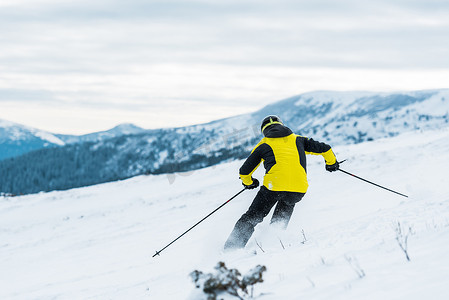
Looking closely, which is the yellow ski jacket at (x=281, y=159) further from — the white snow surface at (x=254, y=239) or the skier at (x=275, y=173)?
the white snow surface at (x=254, y=239)

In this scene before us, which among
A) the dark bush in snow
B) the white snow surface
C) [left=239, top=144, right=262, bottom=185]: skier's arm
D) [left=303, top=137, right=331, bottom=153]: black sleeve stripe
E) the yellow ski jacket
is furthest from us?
[left=303, top=137, right=331, bottom=153]: black sleeve stripe

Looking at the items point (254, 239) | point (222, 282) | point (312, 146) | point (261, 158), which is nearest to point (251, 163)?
point (261, 158)

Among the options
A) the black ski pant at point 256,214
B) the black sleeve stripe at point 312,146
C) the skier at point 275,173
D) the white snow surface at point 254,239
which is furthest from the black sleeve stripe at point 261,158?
the white snow surface at point 254,239

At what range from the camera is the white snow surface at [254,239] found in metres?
3.09

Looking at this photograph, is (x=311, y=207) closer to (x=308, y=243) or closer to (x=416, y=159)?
(x=308, y=243)

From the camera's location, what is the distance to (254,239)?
6414mm

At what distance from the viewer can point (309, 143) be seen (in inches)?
247

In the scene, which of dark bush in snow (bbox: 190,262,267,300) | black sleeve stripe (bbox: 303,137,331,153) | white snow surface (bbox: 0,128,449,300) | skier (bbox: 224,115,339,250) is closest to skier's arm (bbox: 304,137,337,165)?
black sleeve stripe (bbox: 303,137,331,153)

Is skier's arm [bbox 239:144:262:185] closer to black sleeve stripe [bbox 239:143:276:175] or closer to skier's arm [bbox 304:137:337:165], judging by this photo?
black sleeve stripe [bbox 239:143:276:175]

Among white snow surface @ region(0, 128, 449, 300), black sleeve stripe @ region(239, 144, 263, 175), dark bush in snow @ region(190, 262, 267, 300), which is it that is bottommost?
white snow surface @ region(0, 128, 449, 300)

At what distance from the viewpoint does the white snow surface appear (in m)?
3.09

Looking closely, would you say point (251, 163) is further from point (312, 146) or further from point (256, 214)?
point (312, 146)

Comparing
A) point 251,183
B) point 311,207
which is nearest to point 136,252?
point 251,183

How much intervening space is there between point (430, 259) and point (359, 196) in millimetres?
7718
